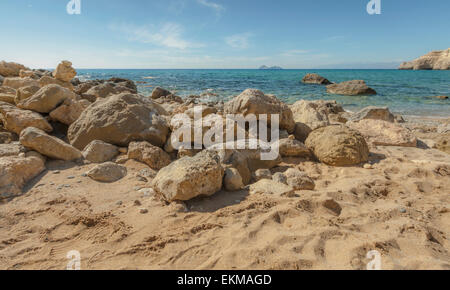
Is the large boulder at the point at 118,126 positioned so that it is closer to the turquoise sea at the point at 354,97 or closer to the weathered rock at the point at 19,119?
the weathered rock at the point at 19,119

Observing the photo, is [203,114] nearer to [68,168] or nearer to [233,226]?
[68,168]

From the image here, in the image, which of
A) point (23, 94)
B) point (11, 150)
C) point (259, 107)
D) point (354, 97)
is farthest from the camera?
point (354, 97)

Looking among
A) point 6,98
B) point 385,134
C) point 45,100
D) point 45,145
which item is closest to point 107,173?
point 45,145

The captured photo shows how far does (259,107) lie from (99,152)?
2.81 m

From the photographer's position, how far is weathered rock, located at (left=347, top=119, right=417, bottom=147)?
4547mm

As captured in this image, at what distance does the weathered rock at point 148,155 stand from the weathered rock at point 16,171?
1.15m

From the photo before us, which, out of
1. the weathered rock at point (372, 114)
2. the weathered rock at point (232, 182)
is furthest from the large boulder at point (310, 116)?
the weathered rock at point (232, 182)

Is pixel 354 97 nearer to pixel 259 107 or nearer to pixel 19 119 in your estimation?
pixel 259 107

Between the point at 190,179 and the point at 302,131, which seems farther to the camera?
the point at 302,131

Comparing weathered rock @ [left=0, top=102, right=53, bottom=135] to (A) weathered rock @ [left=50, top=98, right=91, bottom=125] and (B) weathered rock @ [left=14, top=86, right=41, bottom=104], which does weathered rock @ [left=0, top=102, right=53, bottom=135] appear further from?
(B) weathered rock @ [left=14, top=86, right=41, bottom=104]

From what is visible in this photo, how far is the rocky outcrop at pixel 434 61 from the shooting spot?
215 ft

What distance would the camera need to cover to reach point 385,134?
474 cm

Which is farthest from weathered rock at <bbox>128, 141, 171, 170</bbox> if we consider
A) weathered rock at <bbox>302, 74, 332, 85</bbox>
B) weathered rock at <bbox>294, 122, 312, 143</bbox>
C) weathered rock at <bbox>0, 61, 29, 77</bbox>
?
weathered rock at <bbox>302, 74, 332, 85</bbox>

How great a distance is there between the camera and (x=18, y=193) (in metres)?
2.59
